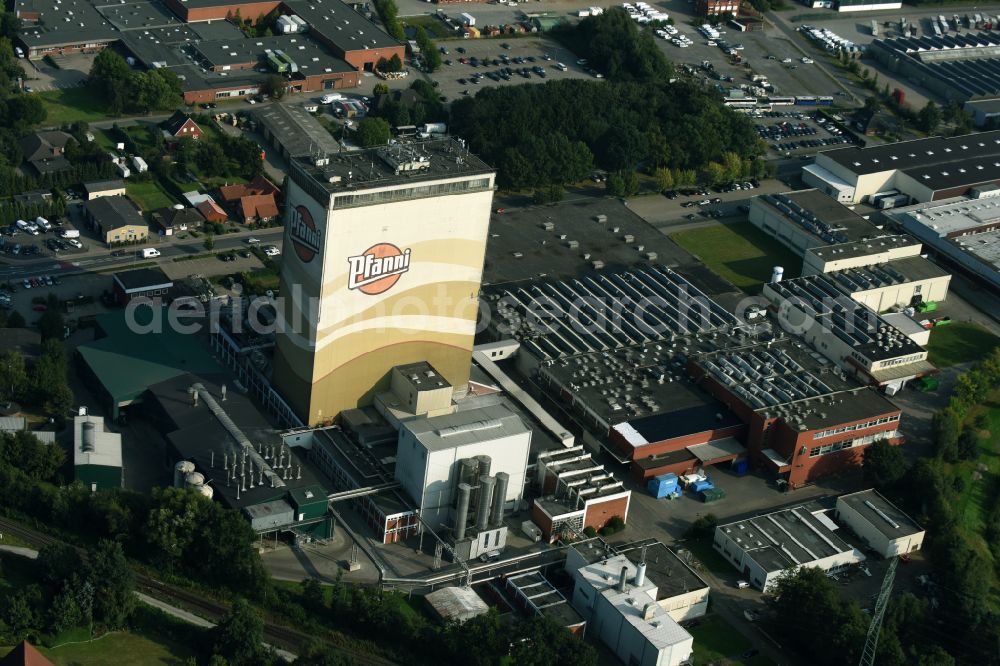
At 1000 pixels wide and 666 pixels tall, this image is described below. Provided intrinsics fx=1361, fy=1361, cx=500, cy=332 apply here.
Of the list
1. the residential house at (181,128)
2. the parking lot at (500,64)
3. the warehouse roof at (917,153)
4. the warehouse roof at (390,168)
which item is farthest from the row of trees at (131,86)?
the warehouse roof at (917,153)

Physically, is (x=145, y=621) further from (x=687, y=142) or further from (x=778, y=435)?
(x=687, y=142)

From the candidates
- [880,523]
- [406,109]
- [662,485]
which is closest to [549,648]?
[662,485]

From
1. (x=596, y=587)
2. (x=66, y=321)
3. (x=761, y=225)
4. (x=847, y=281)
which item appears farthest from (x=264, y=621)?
(x=761, y=225)

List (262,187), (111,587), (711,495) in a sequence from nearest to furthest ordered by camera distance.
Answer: (111,587) < (711,495) < (262,187)

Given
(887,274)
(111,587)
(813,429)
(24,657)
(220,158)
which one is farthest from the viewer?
(220,158)

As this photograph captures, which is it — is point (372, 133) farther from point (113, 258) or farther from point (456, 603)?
point (456, 603)

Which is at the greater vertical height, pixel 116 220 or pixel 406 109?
pixel 406 109

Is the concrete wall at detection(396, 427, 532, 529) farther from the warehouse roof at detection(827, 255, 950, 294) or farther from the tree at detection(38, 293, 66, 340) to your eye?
the warehouse roof at detection(827, 255, 950, 294)
